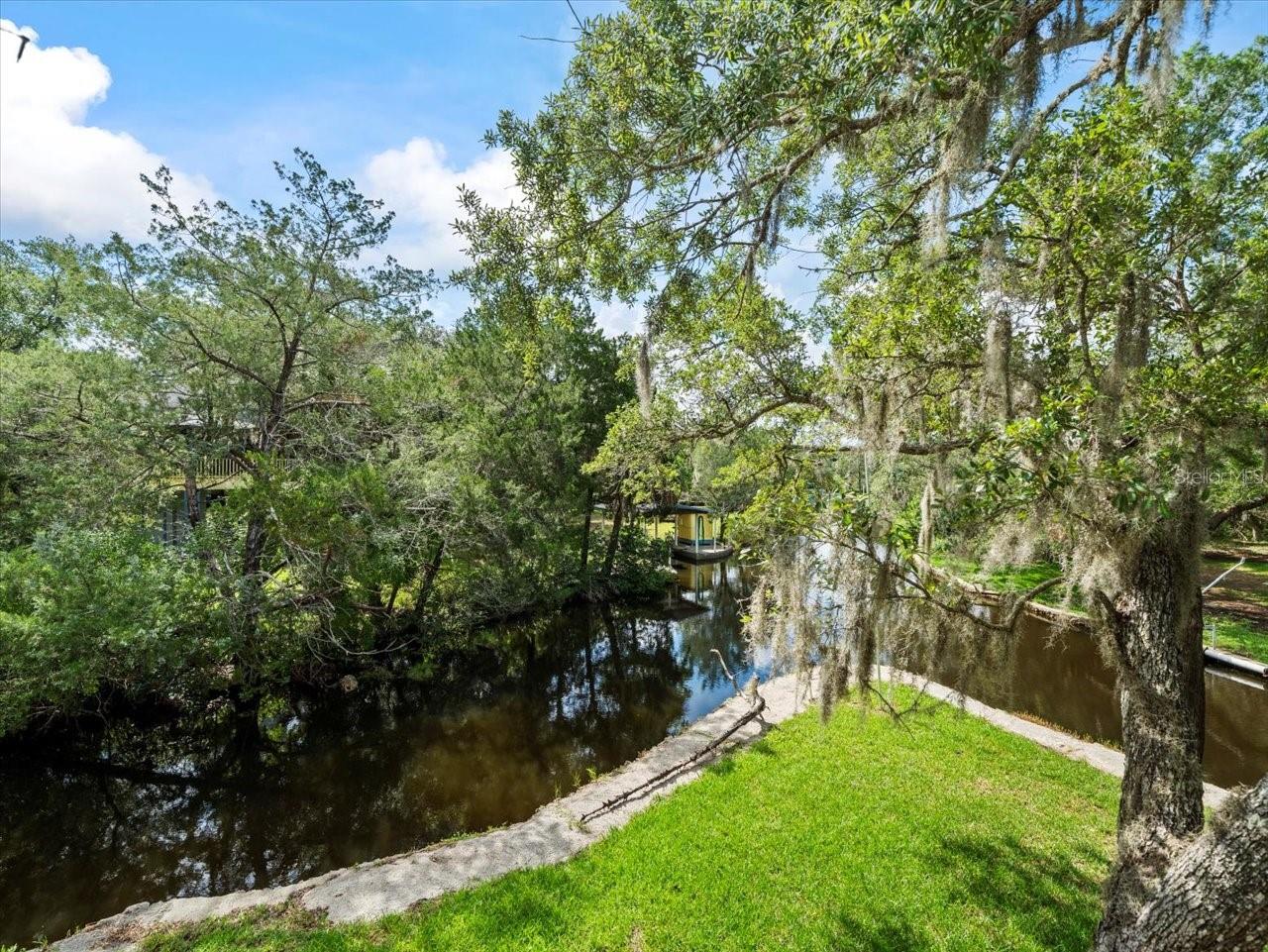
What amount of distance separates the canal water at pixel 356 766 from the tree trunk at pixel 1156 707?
783 mm

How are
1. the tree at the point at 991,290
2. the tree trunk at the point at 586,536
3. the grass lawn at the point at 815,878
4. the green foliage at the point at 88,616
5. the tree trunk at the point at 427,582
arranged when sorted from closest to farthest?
the tree at the point at 991,290 < the grass lawn at the point at 815,878 < the green foliage at the point at 88,616 < the tree trunk at the point at 427,582 < the tree trunk at the point at 586,536

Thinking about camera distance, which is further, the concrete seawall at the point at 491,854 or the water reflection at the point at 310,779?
the water reflection at the point at 310,779

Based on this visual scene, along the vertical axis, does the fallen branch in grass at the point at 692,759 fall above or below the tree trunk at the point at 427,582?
below

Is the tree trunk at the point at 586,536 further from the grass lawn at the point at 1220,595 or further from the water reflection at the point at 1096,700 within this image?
the grass lawn at the point at 1220,595

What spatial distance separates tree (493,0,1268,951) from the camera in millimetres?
2607

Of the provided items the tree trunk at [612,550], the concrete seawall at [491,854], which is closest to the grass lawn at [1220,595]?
the concrete seawall at [491,854]

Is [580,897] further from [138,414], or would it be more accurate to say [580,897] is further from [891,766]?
[138,414]

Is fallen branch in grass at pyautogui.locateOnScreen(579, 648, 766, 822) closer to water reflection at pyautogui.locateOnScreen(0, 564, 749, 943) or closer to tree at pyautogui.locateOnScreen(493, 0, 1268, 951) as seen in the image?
water reflection at pyautogui.locateOnScreen(0, 564, 749, 943)

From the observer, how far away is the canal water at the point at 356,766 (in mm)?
5410

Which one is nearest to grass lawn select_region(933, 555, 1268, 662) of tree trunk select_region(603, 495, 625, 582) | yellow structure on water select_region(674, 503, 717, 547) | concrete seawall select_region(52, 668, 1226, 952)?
concrete seawall select_region(52, 668, 1226, 952)

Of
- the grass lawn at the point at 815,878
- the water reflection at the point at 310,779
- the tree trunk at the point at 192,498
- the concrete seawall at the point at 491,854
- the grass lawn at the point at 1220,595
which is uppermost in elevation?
the tree trunk at the point at 192,498

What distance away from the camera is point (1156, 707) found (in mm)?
2869

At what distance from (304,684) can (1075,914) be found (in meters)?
10.0

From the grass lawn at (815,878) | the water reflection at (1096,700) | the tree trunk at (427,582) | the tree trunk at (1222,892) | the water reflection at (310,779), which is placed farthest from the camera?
the tree trunk at (427,582)
